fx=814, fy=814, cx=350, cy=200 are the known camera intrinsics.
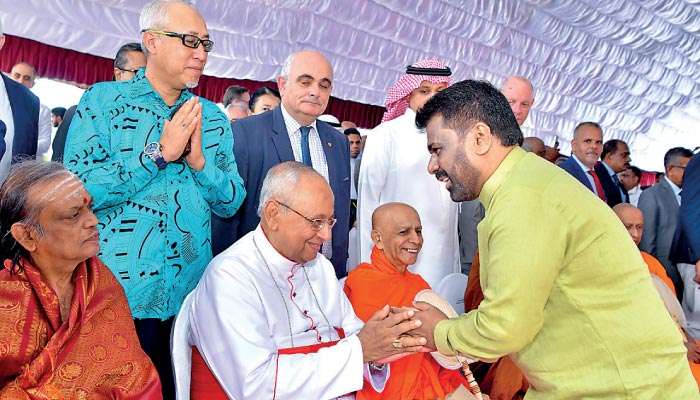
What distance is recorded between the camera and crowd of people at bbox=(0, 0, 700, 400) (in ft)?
6.89

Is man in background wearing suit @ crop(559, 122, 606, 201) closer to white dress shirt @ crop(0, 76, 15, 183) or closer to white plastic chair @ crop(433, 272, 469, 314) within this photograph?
white plastic chair @ crop(433, 272, 469, 314)

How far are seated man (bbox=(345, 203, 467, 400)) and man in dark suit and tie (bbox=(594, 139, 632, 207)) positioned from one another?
3519 millimetres

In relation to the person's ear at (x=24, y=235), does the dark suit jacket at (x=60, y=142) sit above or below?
above

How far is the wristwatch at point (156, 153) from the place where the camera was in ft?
8.84

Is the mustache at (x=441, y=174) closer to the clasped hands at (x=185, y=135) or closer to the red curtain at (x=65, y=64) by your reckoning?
the clasped hands at (x=185, y=135)

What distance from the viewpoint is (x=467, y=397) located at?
317cm

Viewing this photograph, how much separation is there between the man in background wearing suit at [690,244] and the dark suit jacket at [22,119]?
3.14 m

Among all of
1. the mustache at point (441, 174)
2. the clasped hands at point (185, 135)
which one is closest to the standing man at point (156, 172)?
the clasped hands at point (185, 135)

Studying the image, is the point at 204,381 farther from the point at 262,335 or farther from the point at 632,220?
the point at 632,220

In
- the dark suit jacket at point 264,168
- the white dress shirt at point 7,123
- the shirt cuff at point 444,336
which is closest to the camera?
the shirt cuff at point 444,336

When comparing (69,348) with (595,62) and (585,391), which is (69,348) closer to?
→ (585,391)

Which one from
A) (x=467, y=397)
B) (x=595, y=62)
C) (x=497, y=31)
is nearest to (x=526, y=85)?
(x=467, y=397)

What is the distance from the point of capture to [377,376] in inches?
112

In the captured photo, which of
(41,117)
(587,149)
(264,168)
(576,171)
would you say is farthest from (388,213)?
(587,149)
